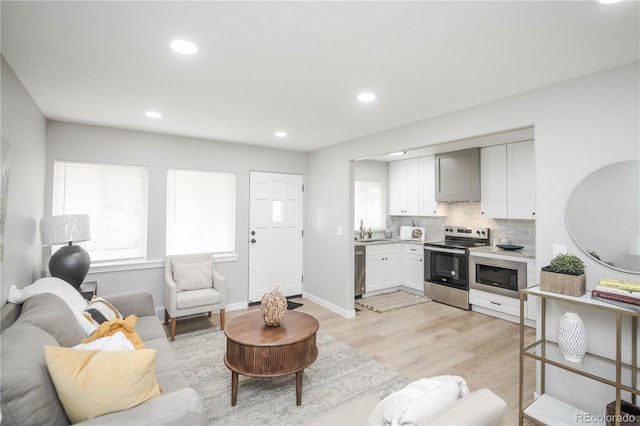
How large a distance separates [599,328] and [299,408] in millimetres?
2201

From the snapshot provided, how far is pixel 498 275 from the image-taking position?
444 centimetres

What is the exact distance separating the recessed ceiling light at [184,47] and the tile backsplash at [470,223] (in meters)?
4.73

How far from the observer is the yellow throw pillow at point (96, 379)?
1.32 meters

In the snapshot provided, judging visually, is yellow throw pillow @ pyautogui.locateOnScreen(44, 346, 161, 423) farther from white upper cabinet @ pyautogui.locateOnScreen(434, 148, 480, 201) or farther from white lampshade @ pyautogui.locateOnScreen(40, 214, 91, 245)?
white upper cabinet @ pyautogui.locateOnScreen(434, 148, 480, 201)

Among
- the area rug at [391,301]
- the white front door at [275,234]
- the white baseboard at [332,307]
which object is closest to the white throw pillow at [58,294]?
the white front door at [275,234]

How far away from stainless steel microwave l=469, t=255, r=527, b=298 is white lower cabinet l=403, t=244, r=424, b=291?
923 millimetres

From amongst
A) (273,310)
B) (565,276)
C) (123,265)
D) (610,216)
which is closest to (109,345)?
(273,310)

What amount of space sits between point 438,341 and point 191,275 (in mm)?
3069

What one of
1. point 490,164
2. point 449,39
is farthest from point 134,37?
point 490,164

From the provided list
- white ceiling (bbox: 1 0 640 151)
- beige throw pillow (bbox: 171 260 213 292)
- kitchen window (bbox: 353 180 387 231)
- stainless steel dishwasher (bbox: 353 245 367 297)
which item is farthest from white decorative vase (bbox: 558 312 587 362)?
kitchen window (bbox: 353 180 387 231)

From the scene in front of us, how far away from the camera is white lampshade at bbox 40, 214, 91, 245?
2949 mm

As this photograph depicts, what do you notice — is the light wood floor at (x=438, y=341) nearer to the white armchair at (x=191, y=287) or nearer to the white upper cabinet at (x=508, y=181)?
the white armchair at (x=191, y=287)

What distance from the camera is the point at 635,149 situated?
6.76 feet

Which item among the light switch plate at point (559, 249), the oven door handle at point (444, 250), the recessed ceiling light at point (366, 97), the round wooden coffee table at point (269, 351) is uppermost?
the recessed ceiling light at point (366, 97)
